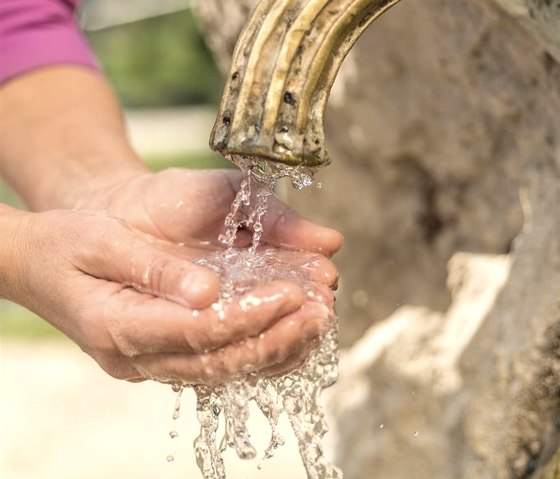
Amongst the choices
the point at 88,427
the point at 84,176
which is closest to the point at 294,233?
the point at 84,176

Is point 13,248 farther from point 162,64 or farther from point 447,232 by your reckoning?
point 162,64

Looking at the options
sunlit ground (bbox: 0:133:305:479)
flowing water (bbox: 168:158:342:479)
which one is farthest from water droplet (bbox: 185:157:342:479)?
sunlit ground (bbox: 0:133:305:479)

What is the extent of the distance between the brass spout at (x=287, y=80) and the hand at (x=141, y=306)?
129 mm

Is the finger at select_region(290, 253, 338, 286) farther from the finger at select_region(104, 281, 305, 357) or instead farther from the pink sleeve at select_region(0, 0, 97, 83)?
the pink sleeve at select_region(0, 0, 97, 83)

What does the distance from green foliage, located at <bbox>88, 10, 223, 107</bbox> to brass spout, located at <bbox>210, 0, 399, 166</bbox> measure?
16.8 feet

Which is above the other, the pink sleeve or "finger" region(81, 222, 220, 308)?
the pink sleeve

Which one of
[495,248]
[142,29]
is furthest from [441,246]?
[142,29]

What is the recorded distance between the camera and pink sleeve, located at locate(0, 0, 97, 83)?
63.1 inches

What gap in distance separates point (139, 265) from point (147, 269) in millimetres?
12

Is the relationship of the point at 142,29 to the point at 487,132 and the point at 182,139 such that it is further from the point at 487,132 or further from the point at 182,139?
the point at 487,132

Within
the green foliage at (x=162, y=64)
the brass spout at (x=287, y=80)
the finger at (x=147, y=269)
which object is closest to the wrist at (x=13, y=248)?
the finger at (x=147, y=269)

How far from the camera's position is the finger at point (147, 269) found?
980mm

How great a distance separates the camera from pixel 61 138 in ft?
5.00

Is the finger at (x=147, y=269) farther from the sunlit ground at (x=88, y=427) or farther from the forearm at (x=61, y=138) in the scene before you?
the sunlit ground at (x=88, y=427)
